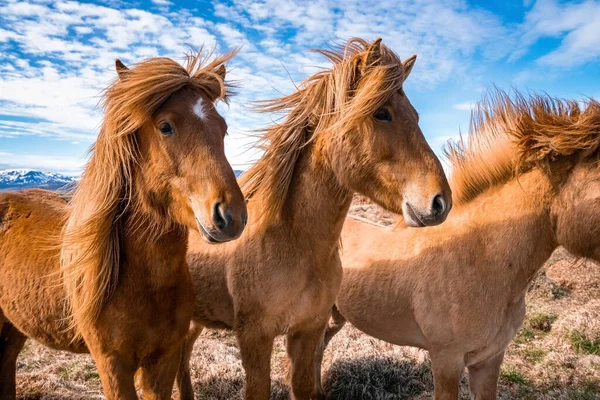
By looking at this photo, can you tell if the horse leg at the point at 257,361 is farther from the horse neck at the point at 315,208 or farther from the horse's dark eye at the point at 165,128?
the horse's dark eye at the point at 165,128

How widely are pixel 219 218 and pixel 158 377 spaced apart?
1.24 metres

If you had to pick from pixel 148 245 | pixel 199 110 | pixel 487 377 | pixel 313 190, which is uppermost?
pixel 199 110

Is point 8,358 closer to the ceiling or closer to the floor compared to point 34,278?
closer to the floor

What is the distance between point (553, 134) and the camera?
3062 millimetres

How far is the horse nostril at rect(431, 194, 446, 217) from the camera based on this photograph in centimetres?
233

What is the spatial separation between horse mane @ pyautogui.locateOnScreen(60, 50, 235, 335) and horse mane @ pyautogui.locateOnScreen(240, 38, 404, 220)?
657mm

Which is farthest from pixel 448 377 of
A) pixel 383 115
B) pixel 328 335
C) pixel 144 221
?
pixel 144 221

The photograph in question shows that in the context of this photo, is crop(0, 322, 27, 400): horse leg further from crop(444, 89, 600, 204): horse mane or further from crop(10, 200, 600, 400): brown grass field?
crop(444, 89, 600, 204): horse mane

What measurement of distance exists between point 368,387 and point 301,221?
261cm

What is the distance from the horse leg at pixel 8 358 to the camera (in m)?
3.81

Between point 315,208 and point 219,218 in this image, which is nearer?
point 219,218

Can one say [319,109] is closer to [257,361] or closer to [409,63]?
[409,63]

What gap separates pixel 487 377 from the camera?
3.49 metres

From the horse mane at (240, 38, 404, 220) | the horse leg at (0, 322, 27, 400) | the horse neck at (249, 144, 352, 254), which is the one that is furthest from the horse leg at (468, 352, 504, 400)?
the horse leg at (0, 322, 27, 400)
